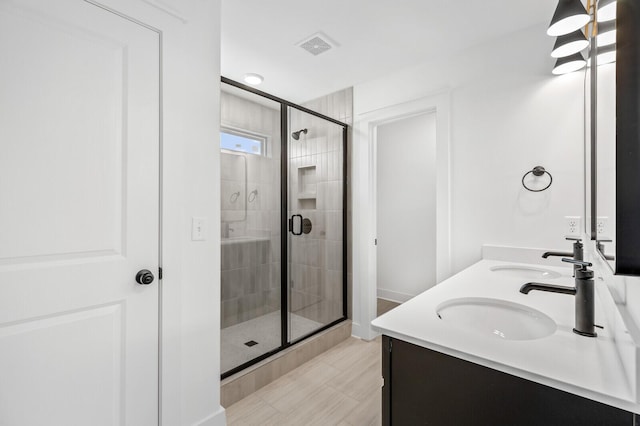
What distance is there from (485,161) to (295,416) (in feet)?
6.98

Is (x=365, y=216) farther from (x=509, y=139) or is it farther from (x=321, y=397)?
(x=321, y=397)

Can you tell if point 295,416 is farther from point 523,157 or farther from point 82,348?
point 523,157

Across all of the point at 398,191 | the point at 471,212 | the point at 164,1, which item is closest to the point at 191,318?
the point at 164,1

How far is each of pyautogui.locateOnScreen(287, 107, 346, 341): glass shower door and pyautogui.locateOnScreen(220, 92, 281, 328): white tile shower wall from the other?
0.47 ft

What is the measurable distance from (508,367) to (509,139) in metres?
1.86

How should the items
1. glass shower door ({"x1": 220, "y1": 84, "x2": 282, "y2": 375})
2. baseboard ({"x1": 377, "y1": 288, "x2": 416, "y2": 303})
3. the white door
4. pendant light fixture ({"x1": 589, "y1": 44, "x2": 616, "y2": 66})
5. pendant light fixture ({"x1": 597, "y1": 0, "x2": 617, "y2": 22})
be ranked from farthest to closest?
baseboard ({"x1": 377, "y1": 288, "x2": 416, "y2": 303})
glass shower door ({"x1": 220, "y1": 84, "x2": 282, "y2": 375})
the white door
pendant light fixture ({"x1": 589, "y1": 44, "x2": 616, "y2": 66})
pendant light fixture ({"x1": 597, "y1": 0, "x2": 617, "y2": 22})

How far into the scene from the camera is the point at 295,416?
69.3 inches

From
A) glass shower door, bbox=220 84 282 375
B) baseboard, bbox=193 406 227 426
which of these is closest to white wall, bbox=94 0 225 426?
baseboard, bbox=193 406 227 426

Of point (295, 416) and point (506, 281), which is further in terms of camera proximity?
point (295, 416)

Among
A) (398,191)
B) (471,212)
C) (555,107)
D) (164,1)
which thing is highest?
(164,1)

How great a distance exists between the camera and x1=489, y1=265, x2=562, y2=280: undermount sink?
5.43 feet

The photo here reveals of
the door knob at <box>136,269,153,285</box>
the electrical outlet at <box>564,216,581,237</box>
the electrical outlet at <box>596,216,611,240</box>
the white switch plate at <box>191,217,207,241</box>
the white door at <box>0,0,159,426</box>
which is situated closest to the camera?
the electrical outlet at <box>596,216,611,240</box>

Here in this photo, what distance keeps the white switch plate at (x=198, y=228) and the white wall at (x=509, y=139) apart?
182cm

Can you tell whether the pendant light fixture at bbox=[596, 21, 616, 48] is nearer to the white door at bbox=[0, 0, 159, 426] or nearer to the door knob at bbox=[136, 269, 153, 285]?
the white door at bbox=[0, 0, 159, 426]
